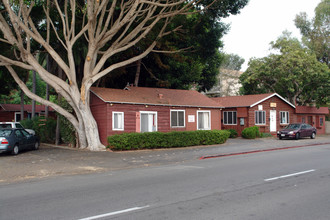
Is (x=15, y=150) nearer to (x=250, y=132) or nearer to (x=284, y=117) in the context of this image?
(x=250, y=132)

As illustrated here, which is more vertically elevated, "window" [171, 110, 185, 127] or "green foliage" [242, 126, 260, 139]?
"window" [171, 110, 185, 127]

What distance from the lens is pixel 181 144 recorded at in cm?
2067

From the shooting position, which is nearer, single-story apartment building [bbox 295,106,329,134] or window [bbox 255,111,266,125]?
window [bbox 255,111,266,125]

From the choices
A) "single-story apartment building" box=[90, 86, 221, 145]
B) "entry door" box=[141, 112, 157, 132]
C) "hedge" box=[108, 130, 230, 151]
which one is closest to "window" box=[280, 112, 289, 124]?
"single-story apartment building" box=[90, 86, 221, 145]

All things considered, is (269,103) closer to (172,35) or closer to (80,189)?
(172,35)

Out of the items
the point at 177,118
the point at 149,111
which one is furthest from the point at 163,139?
the point at 177,118

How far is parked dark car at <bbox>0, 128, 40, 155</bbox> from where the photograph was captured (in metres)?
15.8

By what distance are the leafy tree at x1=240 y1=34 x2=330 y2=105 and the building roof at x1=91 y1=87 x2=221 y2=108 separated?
A: 11310 millimetres

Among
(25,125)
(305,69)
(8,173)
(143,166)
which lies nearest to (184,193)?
(143,166)

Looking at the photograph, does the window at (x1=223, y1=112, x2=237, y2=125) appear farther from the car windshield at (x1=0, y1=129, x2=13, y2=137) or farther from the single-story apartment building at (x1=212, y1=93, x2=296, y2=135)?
the car windshield at (x1=0, y1=129, x2=13, y2=137)

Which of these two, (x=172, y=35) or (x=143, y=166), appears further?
(x=172, y=35)

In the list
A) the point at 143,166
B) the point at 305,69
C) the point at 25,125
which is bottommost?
the point at 143,166

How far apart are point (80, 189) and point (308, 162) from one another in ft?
31.3

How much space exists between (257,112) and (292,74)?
20.6ft
